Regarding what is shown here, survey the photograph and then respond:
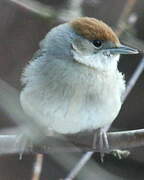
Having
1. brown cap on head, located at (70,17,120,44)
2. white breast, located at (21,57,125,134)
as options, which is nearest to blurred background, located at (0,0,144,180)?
brown cap on head, located at (70,17,120,44)

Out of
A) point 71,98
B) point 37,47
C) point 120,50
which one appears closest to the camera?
point 71,98

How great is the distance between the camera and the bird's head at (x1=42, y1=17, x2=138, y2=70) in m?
3.21

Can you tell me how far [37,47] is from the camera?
14.8ft

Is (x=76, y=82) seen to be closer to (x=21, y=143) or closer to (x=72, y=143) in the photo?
(x=72, y=143)

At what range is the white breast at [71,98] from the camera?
10.2 ft

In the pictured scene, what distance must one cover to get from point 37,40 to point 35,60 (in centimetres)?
127

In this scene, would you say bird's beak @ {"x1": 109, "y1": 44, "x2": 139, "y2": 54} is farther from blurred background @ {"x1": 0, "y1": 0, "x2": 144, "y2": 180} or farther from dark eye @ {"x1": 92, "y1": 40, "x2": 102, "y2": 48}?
blurred background @ {"x1": 0, "y1": 0, "x2": 144, "y2": 180}

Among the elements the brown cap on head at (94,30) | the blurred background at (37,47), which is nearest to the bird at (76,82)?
the brown cap on head at (94,30)

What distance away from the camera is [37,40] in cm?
459

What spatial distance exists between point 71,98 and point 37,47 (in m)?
1.51

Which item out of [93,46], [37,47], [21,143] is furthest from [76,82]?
[37,47]

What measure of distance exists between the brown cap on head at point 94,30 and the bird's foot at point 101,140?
563 mm

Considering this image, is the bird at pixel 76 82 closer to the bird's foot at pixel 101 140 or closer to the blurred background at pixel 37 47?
the bird's foot at pixel 101 140

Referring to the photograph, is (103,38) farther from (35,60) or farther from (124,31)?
(124,31)
